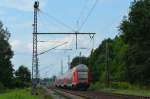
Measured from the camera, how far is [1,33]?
136000 millimetres

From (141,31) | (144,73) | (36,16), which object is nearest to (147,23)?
(141,31)

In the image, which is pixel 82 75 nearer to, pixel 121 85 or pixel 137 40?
pixel 121 85

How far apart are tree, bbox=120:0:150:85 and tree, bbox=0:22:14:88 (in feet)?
139

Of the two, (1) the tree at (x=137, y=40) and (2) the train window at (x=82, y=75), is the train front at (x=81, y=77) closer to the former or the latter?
(2) the train window at (x=82, y=75)

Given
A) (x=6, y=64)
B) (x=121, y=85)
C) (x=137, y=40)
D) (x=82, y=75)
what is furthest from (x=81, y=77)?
(x=6, y=64)

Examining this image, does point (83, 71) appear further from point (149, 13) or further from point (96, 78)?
point (96, 78)

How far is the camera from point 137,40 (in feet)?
275

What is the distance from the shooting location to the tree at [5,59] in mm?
122994

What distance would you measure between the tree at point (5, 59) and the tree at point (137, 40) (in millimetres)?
42365

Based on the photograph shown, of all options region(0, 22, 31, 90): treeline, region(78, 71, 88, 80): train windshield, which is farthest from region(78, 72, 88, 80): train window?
region(0, 22, 31, 90): treeline

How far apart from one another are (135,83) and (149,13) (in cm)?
1132

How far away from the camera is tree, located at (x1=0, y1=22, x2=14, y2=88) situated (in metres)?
123

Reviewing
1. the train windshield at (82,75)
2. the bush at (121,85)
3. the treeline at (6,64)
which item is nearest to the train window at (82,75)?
the train windshield at (82,75)

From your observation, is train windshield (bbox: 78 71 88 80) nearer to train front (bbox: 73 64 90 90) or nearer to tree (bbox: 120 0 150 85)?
train front (bbox: 73 64 90 90)
